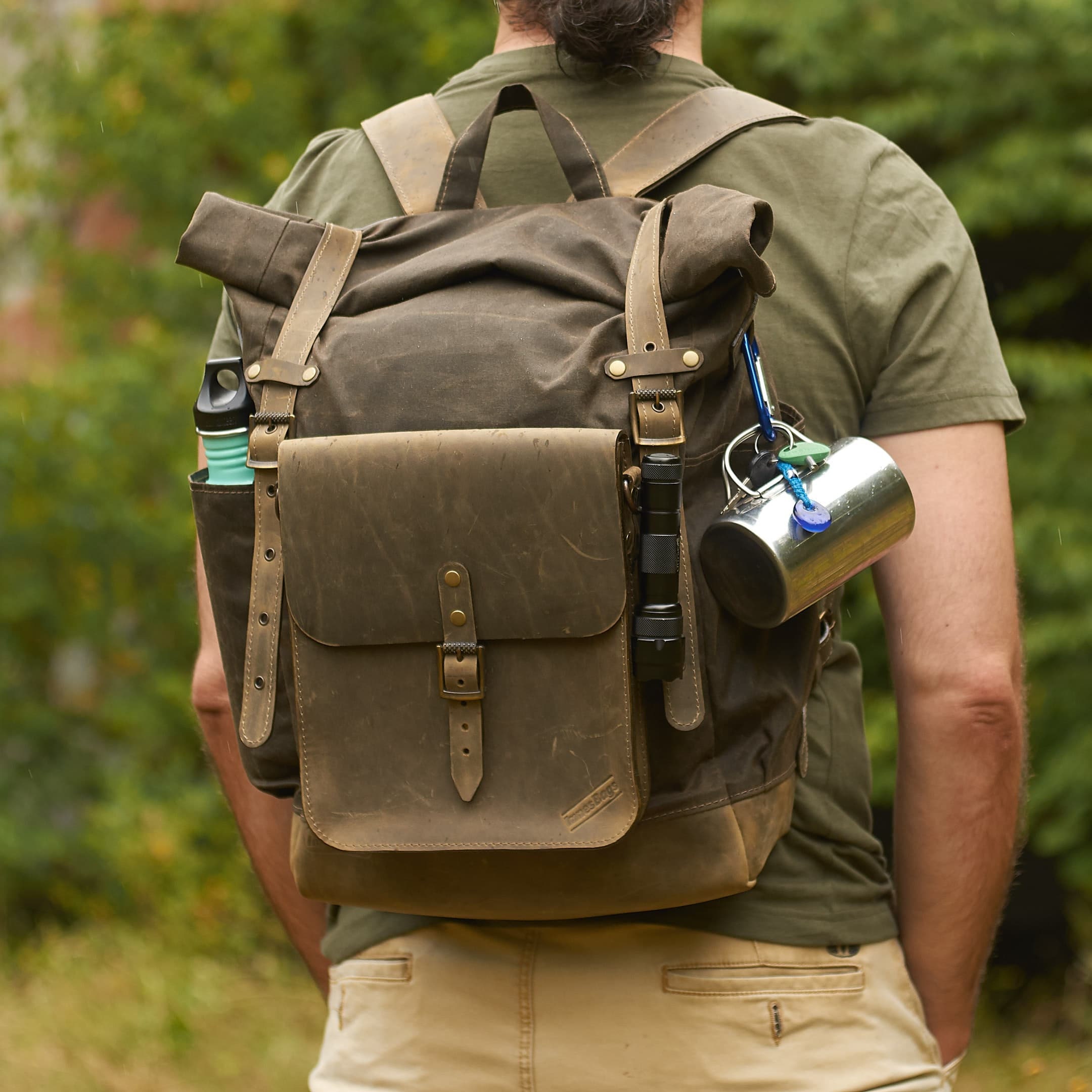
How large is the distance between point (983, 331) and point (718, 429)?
46 centimetres

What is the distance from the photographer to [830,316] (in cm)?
170

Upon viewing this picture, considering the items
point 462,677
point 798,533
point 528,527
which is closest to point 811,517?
point 798,533

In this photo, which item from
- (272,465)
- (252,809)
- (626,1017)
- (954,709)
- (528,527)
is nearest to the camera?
(528,527)

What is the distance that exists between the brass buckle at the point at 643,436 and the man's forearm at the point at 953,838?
574 mm

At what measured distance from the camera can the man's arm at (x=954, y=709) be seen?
1736 mm

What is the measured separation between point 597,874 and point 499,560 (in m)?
0.38

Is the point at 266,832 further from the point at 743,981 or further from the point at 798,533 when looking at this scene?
the point at 798,533

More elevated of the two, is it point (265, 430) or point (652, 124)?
point (652, 124)

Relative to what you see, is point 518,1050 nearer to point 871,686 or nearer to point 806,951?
point 806,951

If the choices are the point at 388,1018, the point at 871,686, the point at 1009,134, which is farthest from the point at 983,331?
the point at 871,686

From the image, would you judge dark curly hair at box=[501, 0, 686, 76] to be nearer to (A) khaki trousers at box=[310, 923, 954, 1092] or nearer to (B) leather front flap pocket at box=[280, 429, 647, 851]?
(B) leather front flap pocket at box=[280, 429, 647, 851]

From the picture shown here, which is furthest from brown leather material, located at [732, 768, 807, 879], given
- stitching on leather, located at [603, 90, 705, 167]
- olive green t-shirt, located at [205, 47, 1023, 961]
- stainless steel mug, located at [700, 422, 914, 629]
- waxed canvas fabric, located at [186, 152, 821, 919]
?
stitching on leather, located at [603, 90, 705, 167]

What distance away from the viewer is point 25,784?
5.84 m

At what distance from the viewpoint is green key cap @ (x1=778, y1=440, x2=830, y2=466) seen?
154 cm
